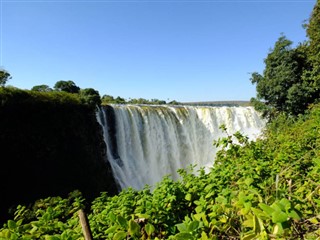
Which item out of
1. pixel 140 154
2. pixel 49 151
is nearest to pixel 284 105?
pixel 140 154

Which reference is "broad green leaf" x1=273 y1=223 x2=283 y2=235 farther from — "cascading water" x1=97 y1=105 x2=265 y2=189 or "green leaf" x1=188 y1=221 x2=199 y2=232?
"cascading water" x1=97 y1=105 x2=265 y2=189

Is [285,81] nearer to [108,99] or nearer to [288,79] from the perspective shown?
[288,79]

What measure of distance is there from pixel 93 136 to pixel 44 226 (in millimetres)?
13685

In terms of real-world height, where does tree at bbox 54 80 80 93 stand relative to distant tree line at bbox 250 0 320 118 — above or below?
above

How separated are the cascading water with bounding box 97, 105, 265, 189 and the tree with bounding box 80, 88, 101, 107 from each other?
80 centimetres

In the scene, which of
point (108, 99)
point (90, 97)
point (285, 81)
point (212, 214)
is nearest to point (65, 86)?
point (108, 99)

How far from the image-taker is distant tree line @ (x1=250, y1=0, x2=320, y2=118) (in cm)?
1507

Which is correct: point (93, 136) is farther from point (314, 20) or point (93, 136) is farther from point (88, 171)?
point (314, 20)

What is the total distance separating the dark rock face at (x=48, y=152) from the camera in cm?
1109

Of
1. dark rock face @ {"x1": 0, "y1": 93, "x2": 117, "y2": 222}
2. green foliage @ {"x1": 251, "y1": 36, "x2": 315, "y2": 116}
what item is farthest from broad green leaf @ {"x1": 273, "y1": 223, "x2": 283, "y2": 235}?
green foliage @ {"x1": 251, "y1": 36, "x2": 315, "y2": 116}

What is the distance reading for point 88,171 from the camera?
13844 mm

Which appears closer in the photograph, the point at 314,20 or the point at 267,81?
the point at 314,20

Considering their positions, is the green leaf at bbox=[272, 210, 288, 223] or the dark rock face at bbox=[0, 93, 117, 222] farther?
the dark rock face at bbox=[0, 93, 117, 222]

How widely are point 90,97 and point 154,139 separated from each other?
4995mm
